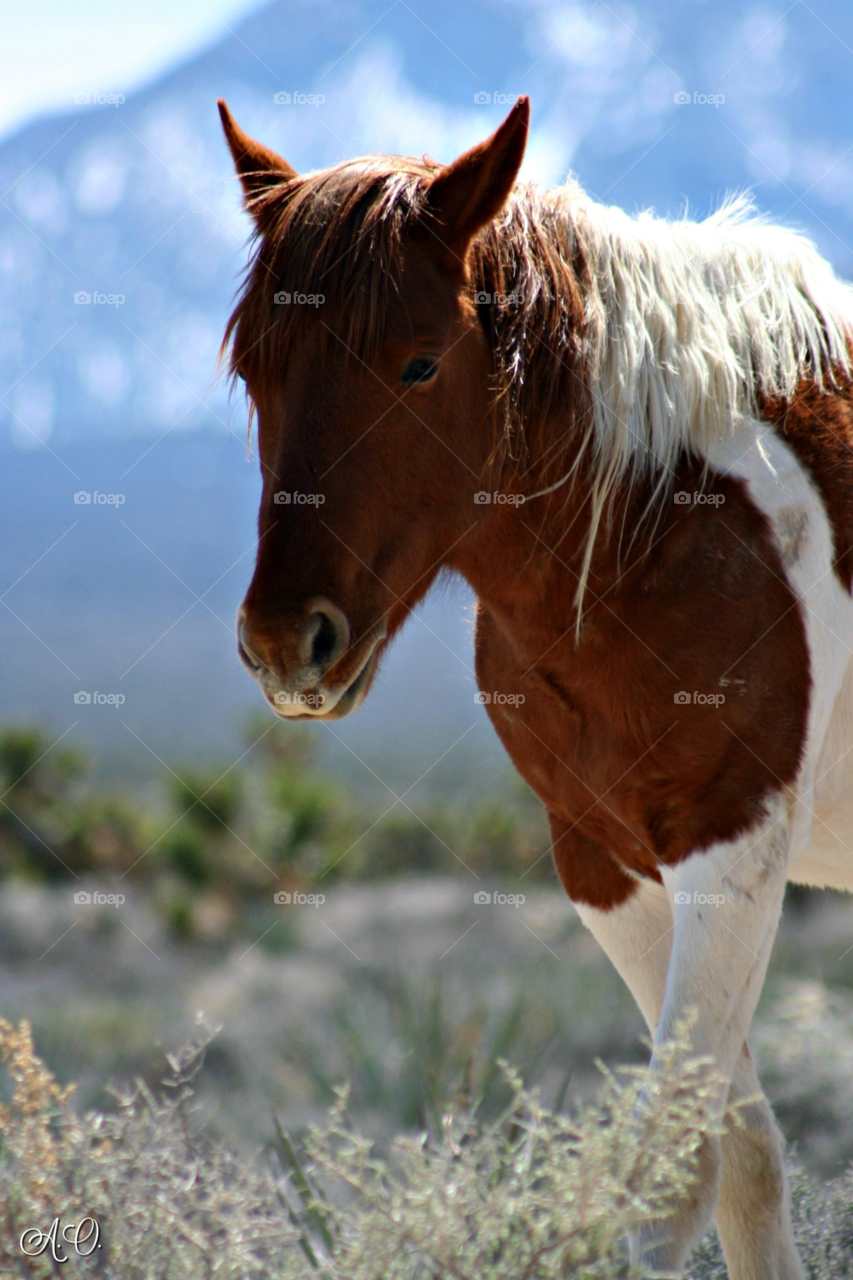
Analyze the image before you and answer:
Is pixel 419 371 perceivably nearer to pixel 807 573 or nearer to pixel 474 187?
pixel 474 187

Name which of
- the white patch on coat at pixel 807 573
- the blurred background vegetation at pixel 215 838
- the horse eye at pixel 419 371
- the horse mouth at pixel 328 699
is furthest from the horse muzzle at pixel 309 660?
the blurred background vegetation at pixel 215 838

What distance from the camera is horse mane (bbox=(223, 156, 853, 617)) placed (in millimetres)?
1711

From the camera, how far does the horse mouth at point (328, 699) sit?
5.16ft

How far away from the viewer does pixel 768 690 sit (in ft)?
5.95

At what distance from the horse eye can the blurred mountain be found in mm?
491

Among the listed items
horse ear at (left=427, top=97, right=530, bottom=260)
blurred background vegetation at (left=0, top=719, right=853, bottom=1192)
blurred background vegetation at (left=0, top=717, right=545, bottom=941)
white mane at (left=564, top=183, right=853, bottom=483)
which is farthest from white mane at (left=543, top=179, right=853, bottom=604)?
blurred background vegetation at (left=0, top=717, right=545, bottom=941)

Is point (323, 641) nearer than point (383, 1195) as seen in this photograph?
Answer: No

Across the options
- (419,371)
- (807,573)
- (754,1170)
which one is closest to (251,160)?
(419,371)

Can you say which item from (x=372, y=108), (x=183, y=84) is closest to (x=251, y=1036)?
(x=372, y=108)

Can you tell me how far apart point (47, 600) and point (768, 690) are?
15.9m

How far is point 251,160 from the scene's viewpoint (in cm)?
210

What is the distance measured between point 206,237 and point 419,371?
341 inches
